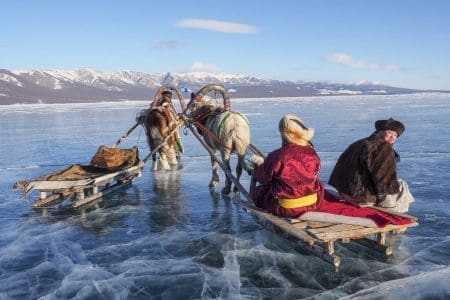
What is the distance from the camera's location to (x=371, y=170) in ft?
21.4

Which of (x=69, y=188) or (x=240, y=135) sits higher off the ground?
(x=240, y=135)

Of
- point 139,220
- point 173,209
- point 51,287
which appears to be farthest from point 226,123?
point 51,287

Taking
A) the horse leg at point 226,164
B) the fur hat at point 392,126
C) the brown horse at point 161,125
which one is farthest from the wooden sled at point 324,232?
the brown horse at point 161,125

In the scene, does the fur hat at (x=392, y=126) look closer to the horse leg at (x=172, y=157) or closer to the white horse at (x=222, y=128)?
the white horse at (x=222, y=128)

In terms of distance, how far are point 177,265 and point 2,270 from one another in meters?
2.32

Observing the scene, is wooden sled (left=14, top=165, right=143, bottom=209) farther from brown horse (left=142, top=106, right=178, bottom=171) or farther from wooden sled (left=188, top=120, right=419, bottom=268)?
wooden sled (left=188, top=120, right=419, bottom=268)

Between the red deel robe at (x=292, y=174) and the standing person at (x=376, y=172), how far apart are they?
33.0 inches

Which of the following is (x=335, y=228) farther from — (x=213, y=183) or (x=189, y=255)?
(x=213, y=183)

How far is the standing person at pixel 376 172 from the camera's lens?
6477 millimetres

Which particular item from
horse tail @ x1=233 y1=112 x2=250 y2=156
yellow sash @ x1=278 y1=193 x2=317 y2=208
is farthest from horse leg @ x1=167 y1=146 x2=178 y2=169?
yellow sash @ x1=278 y1=193 x2=317 y2=208

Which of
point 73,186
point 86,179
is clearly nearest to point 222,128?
point 86,179

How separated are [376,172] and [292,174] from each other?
4.57 feet

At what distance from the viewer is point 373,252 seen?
638 centimetres

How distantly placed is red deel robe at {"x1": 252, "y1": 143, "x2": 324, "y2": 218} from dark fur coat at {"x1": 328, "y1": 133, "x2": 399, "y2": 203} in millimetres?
834
